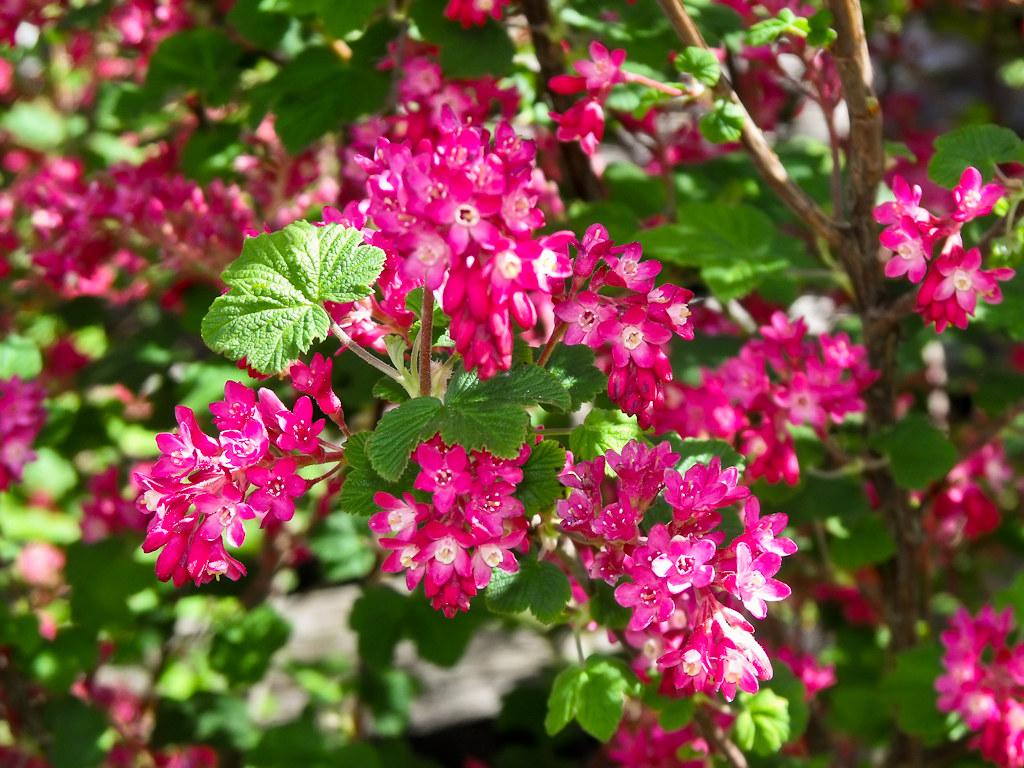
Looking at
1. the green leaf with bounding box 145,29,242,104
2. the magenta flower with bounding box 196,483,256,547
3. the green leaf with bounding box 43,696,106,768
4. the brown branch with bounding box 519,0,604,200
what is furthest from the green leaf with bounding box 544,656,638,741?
the green leaf with bounding box 145,29,242,104

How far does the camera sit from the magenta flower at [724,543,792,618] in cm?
120

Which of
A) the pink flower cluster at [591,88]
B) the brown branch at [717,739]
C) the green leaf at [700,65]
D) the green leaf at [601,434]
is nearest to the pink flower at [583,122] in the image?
the pink flower cluster at [591,88]

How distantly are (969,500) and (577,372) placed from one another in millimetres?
1396

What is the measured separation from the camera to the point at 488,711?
10.1 ft

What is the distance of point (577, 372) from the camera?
1329 millimetres

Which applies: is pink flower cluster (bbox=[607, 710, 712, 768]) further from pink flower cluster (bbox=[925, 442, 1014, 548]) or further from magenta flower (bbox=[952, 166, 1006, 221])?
magenta flower (bbox=[952, 166, 1006, 221])

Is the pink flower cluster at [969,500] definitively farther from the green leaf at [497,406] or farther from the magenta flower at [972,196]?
the green leaf at [497,406]

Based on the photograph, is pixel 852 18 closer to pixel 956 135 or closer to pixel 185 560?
pixel 956 135

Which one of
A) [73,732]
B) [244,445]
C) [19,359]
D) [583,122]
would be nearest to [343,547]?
[73,732]

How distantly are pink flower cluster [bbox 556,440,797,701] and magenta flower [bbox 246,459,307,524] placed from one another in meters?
0.31

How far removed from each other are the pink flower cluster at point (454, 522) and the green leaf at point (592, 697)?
338 mm

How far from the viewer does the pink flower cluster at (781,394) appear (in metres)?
1.73

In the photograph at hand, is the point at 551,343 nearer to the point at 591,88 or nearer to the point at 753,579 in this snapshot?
the point at 753,579

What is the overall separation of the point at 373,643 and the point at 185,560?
1151 mm
